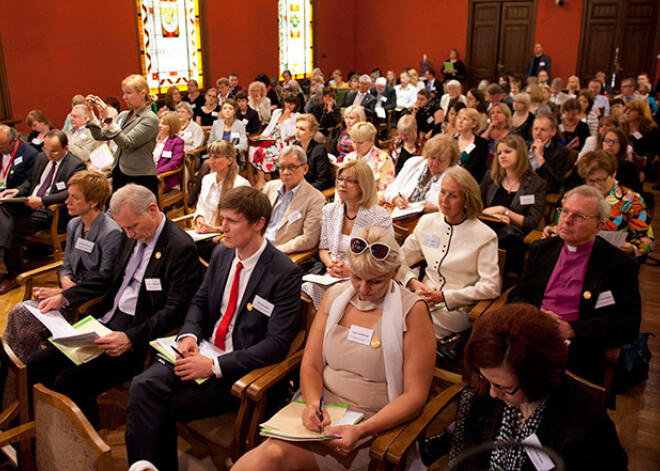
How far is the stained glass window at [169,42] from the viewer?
10258 millimetres

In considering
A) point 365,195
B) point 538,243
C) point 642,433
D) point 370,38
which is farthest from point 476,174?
point 370,38

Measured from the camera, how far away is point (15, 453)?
254 centimetres

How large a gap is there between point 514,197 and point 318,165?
1881mm

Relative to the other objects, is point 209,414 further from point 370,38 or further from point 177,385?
point 370,38

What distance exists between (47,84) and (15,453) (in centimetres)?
745

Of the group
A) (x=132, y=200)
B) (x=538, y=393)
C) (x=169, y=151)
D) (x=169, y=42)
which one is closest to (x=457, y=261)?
(x=538, y=393)

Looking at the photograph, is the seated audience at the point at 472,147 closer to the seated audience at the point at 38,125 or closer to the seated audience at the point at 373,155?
the seated audience at the point at 373,155

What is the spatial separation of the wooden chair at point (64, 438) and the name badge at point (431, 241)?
1.98 meters

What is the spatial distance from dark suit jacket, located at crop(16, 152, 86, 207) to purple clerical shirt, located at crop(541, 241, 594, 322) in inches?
149

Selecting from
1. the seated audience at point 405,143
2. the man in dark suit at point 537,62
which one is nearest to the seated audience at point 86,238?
the seated audience at point 405,143

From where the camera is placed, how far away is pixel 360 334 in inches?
89.7

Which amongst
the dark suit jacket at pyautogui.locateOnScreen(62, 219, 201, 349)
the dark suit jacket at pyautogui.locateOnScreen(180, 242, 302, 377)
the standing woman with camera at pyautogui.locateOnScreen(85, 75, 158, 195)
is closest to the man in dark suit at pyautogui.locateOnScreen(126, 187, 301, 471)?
the dark suit jacket at pyautogui.locateOnScreen(180, 242, 302, 377)

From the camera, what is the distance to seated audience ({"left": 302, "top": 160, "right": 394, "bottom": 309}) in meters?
3.45

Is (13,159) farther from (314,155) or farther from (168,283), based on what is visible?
(168,283)
